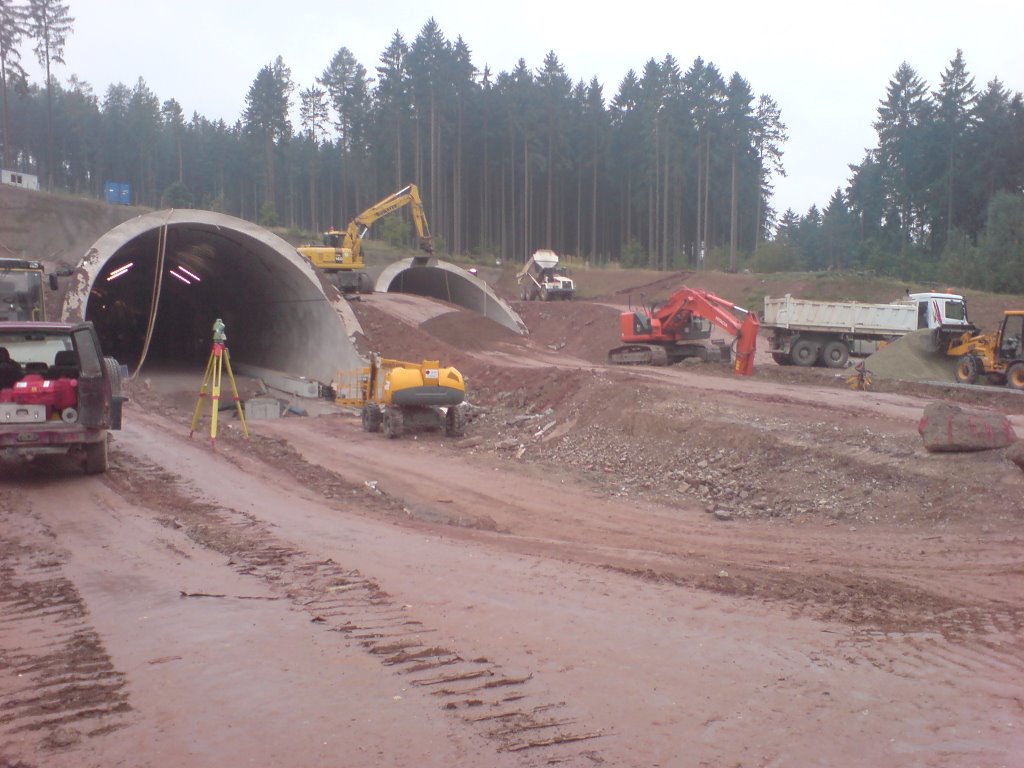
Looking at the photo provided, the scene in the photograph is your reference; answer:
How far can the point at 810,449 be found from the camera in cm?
1399

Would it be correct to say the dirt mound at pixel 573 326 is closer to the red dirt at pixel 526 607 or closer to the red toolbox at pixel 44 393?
the red dirt at pixel 526 607

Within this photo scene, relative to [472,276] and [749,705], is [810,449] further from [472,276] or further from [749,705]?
[472,276]

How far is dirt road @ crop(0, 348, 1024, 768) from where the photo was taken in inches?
177

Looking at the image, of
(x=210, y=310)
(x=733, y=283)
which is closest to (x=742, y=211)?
(x=733, y=283)

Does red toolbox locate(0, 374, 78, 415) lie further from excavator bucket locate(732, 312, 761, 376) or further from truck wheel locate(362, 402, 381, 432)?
excavator bucket locate(732, 312, 761, 376)

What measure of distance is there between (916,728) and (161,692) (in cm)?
389

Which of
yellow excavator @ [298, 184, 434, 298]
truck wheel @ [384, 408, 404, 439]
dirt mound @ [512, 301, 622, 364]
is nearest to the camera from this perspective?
truck wheel @ [384, 408, 404, 439]

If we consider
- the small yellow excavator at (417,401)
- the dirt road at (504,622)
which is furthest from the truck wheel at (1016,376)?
the small yellow excavator at (417,401)

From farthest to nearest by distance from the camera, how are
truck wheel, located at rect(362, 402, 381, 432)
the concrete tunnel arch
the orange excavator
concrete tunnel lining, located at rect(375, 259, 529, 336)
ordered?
concrete tunnel lining, located at rect(375, 259, 529, 336) → the orange excavator → the concrete tunnel arch → truck wheel, located at rect(362, 402, 381, 432)

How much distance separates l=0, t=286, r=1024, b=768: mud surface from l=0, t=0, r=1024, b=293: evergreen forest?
4237 centimetres

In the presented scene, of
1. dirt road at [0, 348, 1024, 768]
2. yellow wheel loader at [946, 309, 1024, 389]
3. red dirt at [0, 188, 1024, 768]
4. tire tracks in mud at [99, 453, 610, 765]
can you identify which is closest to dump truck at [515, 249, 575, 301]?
yellow wheel loader at [946, 309, 1024, 389]

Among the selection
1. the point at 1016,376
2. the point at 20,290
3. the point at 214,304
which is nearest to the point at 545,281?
the point at 214,304

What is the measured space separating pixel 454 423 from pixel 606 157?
54.1 metres

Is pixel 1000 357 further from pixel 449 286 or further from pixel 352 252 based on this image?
pixel 449 286
